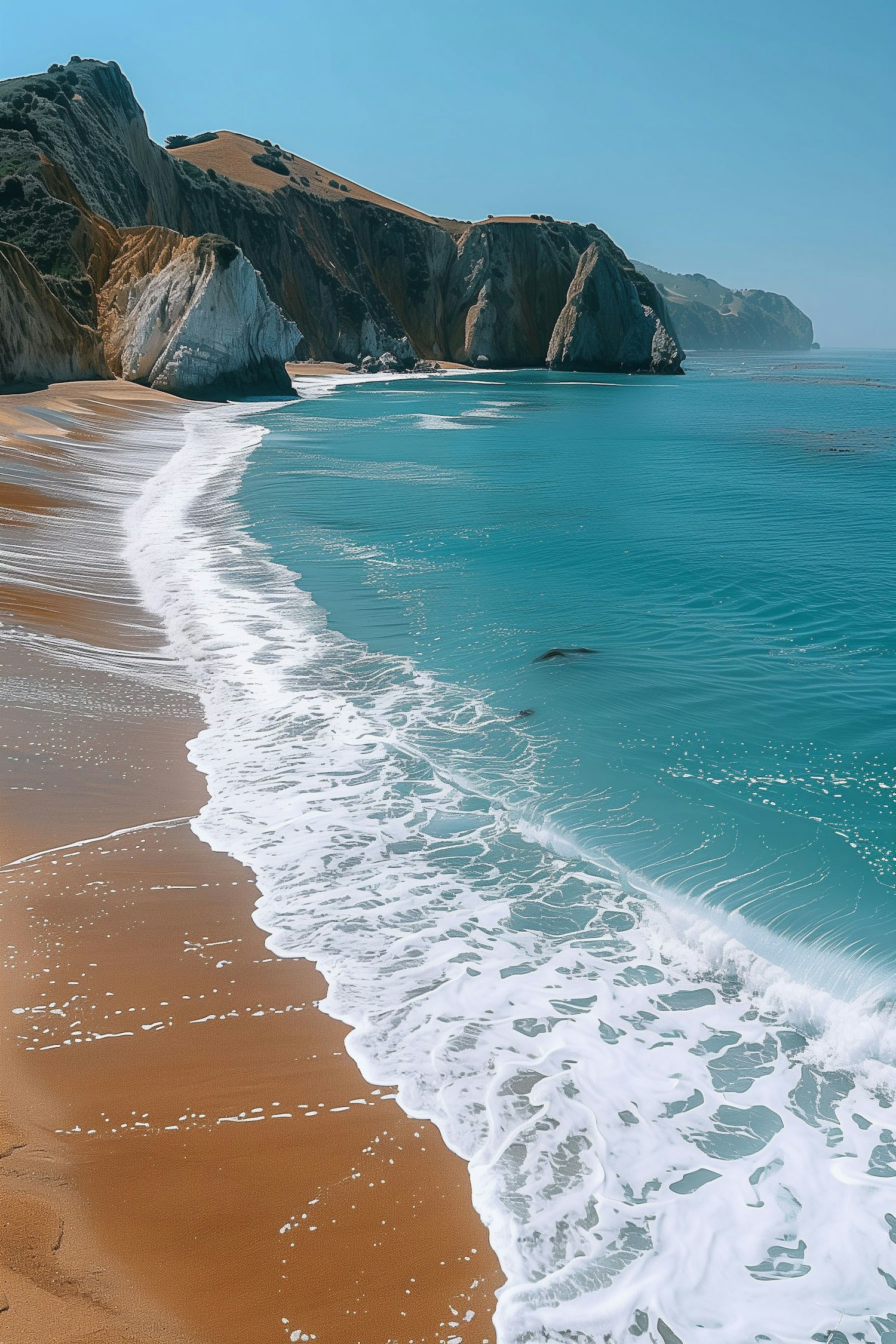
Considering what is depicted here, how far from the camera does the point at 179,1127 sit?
13.0 feet

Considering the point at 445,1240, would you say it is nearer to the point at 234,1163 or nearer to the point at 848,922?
the point at 234,1163

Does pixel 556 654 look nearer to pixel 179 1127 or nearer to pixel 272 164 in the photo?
pixel 179 1127

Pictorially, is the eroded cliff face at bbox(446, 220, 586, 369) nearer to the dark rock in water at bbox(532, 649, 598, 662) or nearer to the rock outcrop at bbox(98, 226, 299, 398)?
the rock outcrop at bbox(98, 226, 299, 398)

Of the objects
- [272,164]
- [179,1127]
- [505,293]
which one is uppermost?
[272,164]

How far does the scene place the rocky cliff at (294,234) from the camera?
52.1 meters

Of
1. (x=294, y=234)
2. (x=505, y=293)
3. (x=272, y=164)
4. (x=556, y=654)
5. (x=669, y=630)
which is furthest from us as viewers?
(x=505, y=293)

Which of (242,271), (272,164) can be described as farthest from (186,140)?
(242,271)

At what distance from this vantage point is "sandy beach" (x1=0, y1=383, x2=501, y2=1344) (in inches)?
125

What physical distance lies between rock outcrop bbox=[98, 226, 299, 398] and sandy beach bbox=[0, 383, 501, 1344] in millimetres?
44710

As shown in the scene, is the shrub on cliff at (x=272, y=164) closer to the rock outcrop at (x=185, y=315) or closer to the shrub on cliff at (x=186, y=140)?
the shrub on cliff at (x=186, y=140)

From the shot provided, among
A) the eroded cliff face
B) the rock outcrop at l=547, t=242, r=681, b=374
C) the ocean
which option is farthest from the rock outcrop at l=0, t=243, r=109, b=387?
the eroded cliff face

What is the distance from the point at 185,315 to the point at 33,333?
11703 millimetres

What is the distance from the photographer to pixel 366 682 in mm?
10422

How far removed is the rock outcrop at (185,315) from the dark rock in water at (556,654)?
41757 millimetres
